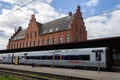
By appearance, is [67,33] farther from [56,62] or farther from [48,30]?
[56,62]

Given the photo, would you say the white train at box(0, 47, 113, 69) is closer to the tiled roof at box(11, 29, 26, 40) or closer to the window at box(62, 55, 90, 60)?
the window at box(62, 55, 90, 60)

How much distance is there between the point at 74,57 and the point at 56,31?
30.3 meters

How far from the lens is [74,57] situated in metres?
27.7

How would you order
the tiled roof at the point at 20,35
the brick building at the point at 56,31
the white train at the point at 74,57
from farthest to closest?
the tiled roof at the point at 20,35, the brick building at the point at 56,31, the white train at the point at 74,57

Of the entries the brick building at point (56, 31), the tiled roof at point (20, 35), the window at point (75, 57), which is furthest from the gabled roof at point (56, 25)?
the window at point (75, 57)

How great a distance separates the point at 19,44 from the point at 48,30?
64.5ft

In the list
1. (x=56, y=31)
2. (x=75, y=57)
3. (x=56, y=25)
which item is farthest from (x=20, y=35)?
(x=75, y=57)

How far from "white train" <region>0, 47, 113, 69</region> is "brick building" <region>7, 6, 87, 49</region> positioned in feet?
56.8

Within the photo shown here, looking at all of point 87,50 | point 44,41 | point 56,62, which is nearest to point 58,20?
point 44,41

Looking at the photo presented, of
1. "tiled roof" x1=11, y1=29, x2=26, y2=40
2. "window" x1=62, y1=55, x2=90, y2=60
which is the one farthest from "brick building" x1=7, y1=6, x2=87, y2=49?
"window" x1=62, y1=55, x2=90, y2=60

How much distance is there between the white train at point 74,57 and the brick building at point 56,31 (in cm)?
1733

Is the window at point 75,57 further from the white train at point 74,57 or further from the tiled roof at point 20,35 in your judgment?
the tiled roof at point 20,35

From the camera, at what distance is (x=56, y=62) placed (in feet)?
102

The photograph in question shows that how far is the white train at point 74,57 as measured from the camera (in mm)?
23547
